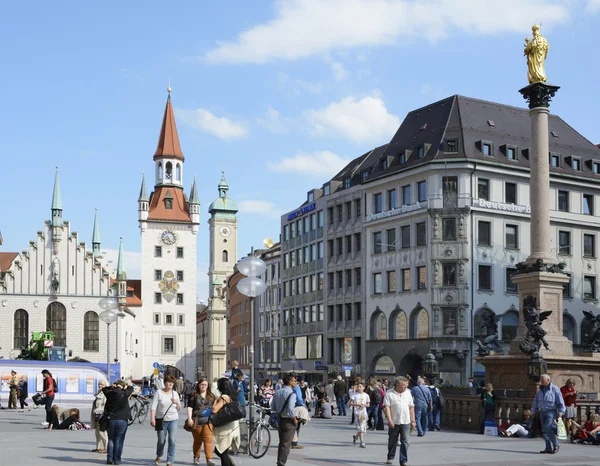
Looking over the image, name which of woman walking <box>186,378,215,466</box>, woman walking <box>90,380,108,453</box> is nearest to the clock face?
woman walking <box>90,380,108,453</box>

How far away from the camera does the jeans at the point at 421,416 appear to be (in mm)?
27000

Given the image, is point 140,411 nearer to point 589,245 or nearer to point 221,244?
point 589,245

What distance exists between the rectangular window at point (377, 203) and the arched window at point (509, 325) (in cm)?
1215

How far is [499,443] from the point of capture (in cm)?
2419

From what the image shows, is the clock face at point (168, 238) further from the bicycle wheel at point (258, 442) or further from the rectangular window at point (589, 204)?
the bicycle wheel at point (258, 442)

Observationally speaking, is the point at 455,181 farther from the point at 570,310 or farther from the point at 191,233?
the point at 191,233

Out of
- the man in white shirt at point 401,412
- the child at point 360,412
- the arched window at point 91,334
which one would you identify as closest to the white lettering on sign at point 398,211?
the arched window at point 91,334

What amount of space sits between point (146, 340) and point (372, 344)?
58.5 m

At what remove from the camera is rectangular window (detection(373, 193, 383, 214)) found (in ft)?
234

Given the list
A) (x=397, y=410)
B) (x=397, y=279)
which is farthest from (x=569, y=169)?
(x=397, y=410)

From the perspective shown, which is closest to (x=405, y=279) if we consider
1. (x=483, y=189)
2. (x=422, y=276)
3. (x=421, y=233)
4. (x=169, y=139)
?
(x=422, y=276)

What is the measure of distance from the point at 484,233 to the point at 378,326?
10328 mm

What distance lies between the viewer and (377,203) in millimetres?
72000

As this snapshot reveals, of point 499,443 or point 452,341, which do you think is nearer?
point 499,443
